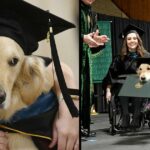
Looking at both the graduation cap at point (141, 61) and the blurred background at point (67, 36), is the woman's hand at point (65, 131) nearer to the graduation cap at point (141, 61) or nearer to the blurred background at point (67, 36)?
the blurred background at point (67, 36)

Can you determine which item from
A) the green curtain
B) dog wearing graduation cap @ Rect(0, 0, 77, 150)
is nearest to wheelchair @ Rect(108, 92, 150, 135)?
the green curtain

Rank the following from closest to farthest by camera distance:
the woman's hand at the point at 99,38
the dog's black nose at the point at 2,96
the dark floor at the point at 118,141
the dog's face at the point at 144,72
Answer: the dog's black nose at the point at 2,96
the woman's hand at the point at 99,38
the dark floor at the point at 118,141
the dog's face at the point at 144,72

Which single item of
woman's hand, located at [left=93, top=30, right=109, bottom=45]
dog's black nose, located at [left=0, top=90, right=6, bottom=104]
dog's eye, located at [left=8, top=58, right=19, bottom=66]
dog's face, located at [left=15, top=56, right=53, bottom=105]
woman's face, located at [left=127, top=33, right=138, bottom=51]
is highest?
woman's face, located at [left=127, top=33, right=138, bottom=51]

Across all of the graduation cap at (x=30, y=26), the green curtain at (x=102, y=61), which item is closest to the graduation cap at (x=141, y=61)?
the green curtain at (x=102, y=61)

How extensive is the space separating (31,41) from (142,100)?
342cm

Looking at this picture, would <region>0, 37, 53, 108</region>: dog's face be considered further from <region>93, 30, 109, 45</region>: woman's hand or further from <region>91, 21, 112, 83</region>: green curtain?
<region>91, 21, 112, 83</region>: green curtain

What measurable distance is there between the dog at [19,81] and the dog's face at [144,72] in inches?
112

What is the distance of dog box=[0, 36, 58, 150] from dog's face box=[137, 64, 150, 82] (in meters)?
2.85

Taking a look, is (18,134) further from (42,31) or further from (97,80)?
(97,80)

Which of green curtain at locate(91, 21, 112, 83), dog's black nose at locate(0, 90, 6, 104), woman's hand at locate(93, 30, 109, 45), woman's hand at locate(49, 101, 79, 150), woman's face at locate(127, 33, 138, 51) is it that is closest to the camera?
dog's black nose at locate(0, 90, 6, 104)

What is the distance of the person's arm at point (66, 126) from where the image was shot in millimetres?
1459

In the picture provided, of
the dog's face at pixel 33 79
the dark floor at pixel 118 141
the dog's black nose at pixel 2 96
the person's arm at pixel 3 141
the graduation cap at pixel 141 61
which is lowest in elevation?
the dark floor at pixel 118 141

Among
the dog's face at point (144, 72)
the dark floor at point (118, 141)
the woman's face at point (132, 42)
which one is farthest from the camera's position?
the woman's face at point (132, 42)

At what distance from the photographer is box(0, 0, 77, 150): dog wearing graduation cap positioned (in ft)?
4.35
